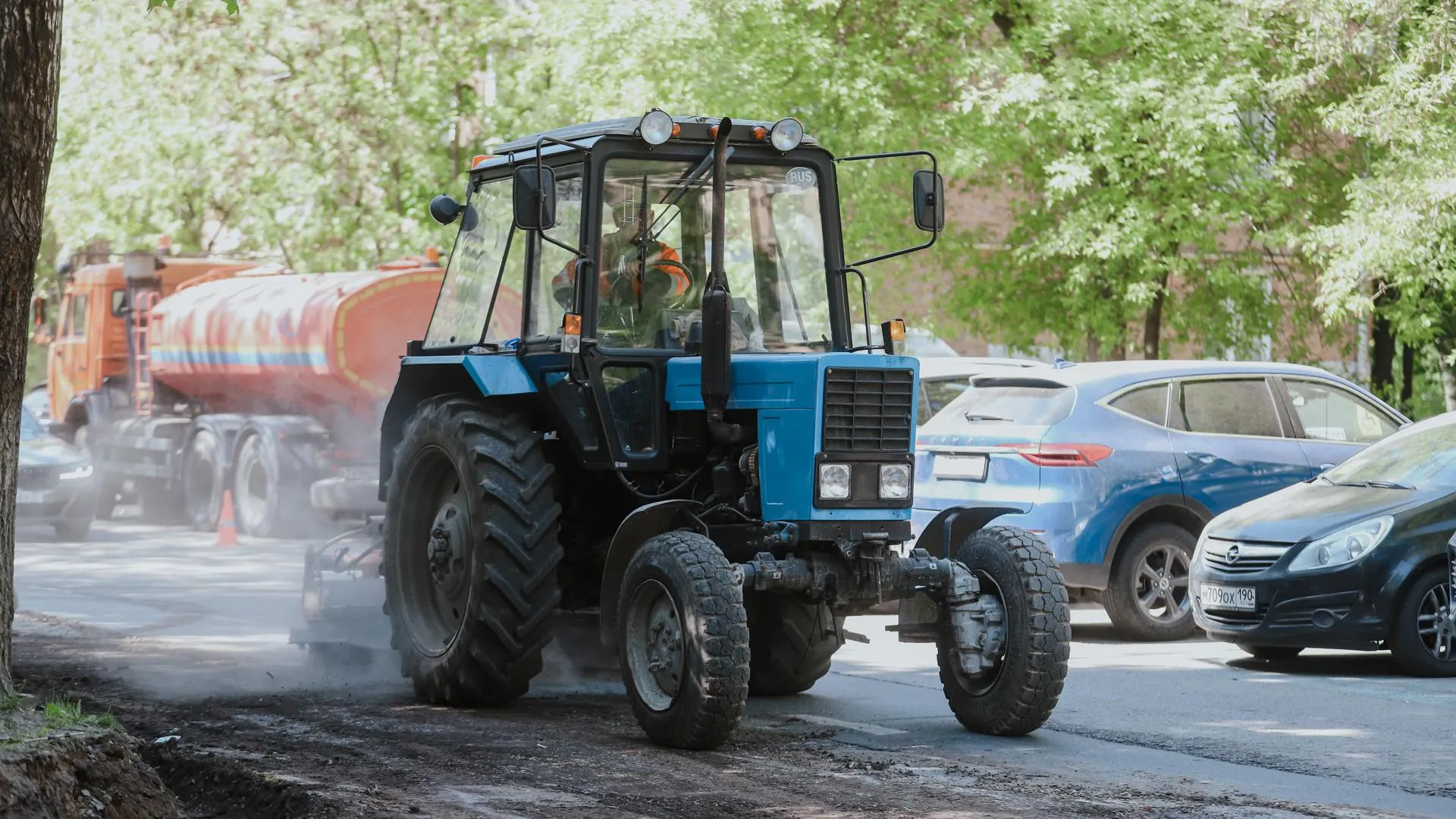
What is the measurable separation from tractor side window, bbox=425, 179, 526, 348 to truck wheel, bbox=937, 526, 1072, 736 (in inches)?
102

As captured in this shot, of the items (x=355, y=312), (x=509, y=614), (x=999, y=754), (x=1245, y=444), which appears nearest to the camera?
(x=999, y=754)

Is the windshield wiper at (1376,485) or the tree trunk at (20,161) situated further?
the windshield wiper at (1376,485)

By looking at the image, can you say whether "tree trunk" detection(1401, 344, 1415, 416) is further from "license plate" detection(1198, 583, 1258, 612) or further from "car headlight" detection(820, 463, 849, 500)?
"car headlight" detection(820, 463, 849, 500)

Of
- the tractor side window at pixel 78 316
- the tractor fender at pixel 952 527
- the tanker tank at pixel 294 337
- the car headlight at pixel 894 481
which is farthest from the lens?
the tractor side window at pixel 78 316

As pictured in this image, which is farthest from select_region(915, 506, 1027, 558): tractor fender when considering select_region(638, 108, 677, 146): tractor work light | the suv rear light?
the suv rear light

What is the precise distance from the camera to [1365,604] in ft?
34.7

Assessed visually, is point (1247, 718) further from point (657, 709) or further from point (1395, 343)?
point (1395, 343)

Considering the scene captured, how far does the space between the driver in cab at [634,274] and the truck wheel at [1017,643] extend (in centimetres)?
179

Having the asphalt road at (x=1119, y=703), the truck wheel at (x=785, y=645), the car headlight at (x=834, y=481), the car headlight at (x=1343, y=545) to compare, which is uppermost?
the car headlight at (x=834, y=481)

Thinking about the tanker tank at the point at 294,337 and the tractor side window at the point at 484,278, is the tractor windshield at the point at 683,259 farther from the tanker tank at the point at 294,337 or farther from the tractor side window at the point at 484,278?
the tanker tank at the point at 294,337

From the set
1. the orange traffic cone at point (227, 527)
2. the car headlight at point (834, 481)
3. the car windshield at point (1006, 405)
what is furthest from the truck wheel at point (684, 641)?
the orange traffic cone at point (227, 527)

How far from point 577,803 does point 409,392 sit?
12.4ft

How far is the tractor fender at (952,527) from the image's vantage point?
29.1ft

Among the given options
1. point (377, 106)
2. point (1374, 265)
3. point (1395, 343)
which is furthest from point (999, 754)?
point (377, 106)
